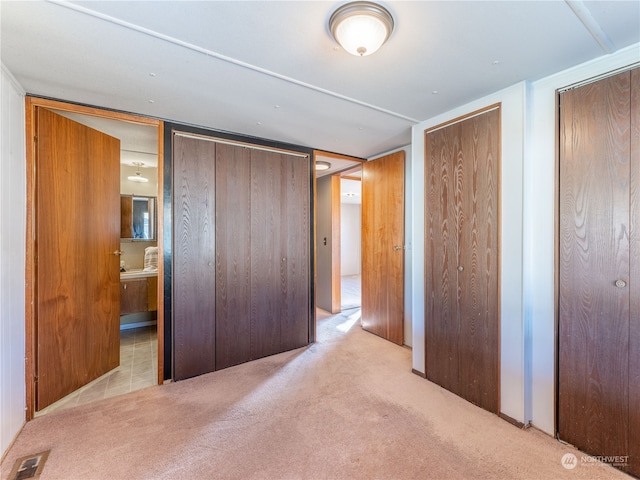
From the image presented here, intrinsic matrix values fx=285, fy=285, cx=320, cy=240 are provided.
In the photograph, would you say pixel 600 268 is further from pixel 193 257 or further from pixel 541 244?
pixel 193 257

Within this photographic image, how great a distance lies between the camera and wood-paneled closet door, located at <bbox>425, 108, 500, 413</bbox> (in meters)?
2.16

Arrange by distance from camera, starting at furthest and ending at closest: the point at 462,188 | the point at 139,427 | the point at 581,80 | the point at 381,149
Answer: the point at 381,149
the point at 462,188
the point at 139,427
the point at 581,80

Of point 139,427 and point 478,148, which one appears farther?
point 478,148

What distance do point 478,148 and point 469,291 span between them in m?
1.14

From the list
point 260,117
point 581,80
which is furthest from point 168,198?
point 581,80

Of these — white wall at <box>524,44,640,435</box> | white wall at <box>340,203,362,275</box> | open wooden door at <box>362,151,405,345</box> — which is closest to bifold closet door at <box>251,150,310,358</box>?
open wooden door at <box>362,151,405,345</box>

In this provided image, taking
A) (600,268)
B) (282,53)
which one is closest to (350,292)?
(600,268)

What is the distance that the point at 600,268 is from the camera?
1.71m

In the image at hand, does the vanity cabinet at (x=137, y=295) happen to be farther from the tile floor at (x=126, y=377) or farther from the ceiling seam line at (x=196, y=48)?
the ceiling seam line at (x=196, y=48)

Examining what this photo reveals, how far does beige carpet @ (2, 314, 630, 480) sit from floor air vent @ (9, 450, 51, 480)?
41 millimetres

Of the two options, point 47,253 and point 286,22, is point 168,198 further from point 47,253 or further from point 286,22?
point 286,22

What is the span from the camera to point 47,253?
7.20 ft

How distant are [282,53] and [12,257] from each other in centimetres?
218

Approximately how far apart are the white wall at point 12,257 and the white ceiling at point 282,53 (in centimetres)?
25
